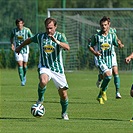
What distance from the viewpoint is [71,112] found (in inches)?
540

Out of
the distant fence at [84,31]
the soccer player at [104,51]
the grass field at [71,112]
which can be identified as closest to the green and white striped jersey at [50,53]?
the grass field at [71,112]

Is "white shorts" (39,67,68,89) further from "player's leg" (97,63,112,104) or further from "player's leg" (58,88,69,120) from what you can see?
"player's leg" (97,63,112,104)

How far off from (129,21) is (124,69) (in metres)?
2.11

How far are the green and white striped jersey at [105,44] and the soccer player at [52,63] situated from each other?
344 centimetres

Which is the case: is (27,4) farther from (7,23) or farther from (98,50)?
(98,50)

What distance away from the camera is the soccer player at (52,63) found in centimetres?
1216

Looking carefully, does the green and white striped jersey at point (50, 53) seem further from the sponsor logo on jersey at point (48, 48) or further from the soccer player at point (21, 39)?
the soccer player at point (21, 39)

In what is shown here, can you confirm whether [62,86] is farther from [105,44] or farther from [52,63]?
[105,44]

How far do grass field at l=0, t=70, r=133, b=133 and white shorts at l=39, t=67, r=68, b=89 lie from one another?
62 cm

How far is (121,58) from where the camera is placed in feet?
97.6

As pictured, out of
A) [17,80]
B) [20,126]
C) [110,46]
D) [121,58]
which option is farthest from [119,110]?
[121,58]

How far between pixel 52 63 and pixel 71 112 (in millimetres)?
1679

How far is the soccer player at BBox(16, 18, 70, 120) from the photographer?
12156mm

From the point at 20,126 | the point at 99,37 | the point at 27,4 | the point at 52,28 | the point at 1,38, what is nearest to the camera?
the point at 20,126
